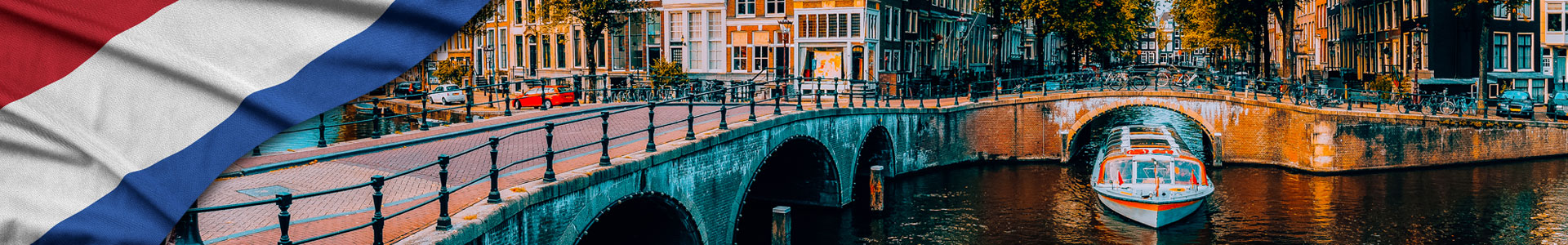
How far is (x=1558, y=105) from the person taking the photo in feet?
123

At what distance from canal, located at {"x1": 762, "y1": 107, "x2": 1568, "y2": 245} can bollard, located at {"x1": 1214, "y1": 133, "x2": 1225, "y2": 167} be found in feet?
2.46

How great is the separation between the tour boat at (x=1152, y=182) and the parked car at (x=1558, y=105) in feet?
43.5

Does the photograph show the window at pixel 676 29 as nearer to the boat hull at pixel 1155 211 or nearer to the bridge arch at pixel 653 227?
the boat hull at pixel 1155 211

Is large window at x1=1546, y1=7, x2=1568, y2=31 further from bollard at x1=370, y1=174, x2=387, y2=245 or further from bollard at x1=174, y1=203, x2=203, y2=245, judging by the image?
bollard at x1=174, y1=203, x2=203, y2=245

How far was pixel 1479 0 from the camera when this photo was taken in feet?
124

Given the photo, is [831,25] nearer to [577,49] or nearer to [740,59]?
[740,59]

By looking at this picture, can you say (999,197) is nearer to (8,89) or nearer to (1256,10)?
(1256,10)

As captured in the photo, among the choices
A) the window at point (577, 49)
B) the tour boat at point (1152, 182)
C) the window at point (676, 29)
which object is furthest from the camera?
the window at point (577, 49)

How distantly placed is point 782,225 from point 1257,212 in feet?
41.6

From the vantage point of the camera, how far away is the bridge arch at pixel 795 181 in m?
28.0

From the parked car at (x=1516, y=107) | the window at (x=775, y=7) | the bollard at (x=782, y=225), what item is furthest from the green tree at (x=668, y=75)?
the parked car at (x=1516, y=107)

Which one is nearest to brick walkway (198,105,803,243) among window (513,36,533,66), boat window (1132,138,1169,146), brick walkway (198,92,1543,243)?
brick walkway (198,92,1543,243)

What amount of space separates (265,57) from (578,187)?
31.3ft

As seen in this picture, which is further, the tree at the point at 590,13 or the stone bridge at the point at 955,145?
the tree at the point at 590,13
